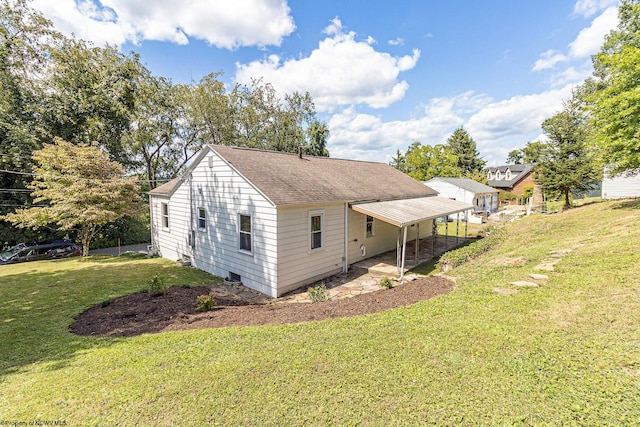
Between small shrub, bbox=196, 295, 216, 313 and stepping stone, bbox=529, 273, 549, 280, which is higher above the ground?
stepping stone, bbox=529, 273, 549, 280

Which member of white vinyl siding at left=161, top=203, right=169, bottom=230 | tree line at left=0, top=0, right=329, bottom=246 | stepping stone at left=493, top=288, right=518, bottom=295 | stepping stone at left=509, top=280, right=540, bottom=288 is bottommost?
stepping stone at left=493, top=288, right=518, bottom=295

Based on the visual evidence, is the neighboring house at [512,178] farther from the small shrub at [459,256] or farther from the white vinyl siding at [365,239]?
the white vinyl siding at [365,239]

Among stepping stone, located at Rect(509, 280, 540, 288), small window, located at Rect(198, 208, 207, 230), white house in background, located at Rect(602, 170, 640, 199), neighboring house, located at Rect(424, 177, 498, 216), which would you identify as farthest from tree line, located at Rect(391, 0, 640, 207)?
small window, located at Rect(198, 208, 207, 230)

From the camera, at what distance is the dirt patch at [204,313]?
21.2 ft

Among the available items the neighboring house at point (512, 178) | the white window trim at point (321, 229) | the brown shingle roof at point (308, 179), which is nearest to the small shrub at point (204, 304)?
the brown shingle roof at point (308, 179)

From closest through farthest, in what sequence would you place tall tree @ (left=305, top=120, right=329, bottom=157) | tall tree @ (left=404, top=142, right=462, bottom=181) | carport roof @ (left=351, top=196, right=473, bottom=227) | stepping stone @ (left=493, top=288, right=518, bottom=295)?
stepping stone @ (left=493, top=288, right=518, bottom=295) → carport roof @ (left=351, top=196, right=473, bottom=227) → tall tree @ (left=404, top=142, right=462, bottom=181) → tall tree @ (left=305, top=120, right=329, bottom=157)

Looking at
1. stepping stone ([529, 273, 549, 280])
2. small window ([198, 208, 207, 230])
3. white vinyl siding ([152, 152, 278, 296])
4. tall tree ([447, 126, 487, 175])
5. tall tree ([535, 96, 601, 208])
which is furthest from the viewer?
tall tree ([447, 126, 487, 175])

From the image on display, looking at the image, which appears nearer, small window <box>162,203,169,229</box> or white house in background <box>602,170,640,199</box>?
small window <box>162,203,169,229</box>

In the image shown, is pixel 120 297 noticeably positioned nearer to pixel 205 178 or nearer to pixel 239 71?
pixel 205 178

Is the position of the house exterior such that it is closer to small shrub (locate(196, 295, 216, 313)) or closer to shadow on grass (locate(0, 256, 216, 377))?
shadow on grass (locate(0, 256, 216, 377))

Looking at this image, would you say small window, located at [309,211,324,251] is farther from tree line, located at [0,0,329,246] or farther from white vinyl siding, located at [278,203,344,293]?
tree line, located at [0,0,329,246]

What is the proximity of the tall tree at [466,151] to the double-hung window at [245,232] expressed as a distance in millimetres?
53424

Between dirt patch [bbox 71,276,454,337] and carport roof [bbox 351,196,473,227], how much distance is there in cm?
289

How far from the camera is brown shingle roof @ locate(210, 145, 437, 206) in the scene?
10.0 metres
